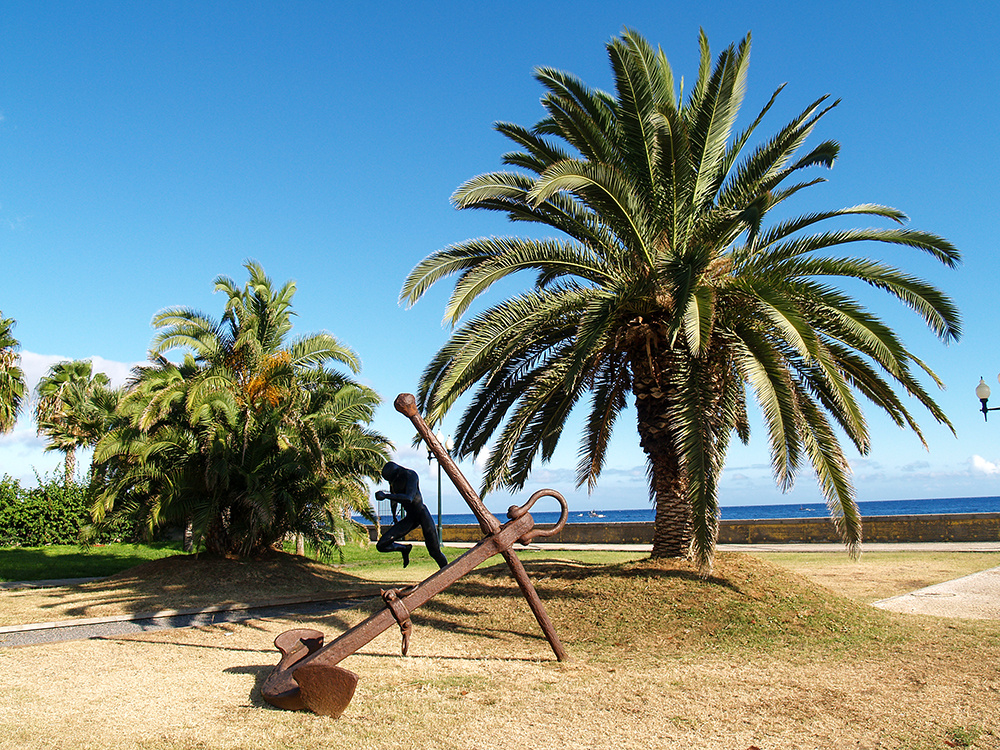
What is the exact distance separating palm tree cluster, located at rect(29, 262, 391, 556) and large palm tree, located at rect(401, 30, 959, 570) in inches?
185

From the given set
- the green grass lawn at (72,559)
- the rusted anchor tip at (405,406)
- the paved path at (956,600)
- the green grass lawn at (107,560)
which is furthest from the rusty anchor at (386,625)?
the green grass lawn at (72,559)

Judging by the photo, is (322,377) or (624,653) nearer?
(624,653)

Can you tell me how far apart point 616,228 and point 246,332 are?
30.5ft

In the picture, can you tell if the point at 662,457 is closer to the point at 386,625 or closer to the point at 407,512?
the point at 407,512

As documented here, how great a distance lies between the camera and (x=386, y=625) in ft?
18.6

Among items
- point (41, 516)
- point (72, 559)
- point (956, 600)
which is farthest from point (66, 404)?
point (956, 600)

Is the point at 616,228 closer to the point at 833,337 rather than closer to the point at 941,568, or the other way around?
the point at 833,337

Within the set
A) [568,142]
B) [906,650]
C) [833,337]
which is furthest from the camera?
[568,142]

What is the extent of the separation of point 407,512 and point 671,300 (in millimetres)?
5166

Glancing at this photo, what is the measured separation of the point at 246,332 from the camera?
50.5 ft

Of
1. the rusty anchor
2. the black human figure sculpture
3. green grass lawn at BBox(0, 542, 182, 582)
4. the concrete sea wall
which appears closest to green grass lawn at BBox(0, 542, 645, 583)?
green grass lawn at BBox(0, 542, 182, 582)

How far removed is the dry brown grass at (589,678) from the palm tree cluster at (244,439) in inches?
177

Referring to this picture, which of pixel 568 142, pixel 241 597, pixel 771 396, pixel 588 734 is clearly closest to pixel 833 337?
pixel 771 396

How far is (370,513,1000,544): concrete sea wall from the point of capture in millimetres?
22047
